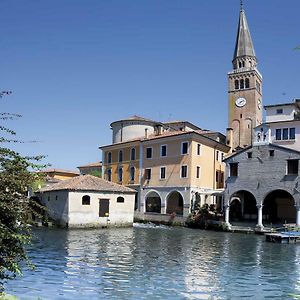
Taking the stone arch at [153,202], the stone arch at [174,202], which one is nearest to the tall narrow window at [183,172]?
the stone arch at [174,202]

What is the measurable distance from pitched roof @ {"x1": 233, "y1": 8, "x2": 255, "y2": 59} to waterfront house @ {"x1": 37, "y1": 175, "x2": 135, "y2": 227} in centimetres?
3393

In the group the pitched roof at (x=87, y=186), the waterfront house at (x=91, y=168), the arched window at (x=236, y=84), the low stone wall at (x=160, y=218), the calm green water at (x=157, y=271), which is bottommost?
the calm green water at (x=157, y=271)

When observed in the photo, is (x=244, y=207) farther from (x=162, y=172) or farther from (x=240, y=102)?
(x=240, y=102)

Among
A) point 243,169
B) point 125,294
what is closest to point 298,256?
point 125,294

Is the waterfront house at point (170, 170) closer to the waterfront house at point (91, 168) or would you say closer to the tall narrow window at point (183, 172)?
the tall narrow window at point (183, 172)

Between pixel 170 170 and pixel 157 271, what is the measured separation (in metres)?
29.9

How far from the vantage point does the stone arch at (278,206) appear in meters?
42.2

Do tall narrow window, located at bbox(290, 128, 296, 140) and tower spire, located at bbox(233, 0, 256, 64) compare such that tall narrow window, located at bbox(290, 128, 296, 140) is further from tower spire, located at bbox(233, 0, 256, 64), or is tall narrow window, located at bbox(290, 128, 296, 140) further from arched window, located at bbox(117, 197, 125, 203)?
tower spire, located at bbox(233, 0, 256, 64)

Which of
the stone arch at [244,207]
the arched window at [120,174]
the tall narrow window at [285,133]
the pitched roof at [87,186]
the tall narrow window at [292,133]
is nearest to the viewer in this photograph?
the pitched roof at [87,186]

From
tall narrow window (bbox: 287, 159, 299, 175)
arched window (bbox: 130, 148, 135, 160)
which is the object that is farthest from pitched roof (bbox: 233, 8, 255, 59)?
tall narrow window (bbox: 287, 159, 299, 175)

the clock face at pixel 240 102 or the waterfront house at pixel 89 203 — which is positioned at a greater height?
the clock face at pixel 240 102

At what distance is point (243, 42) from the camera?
64.0m

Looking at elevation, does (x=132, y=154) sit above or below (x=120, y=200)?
above

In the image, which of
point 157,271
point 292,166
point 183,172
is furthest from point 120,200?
point 157,271
